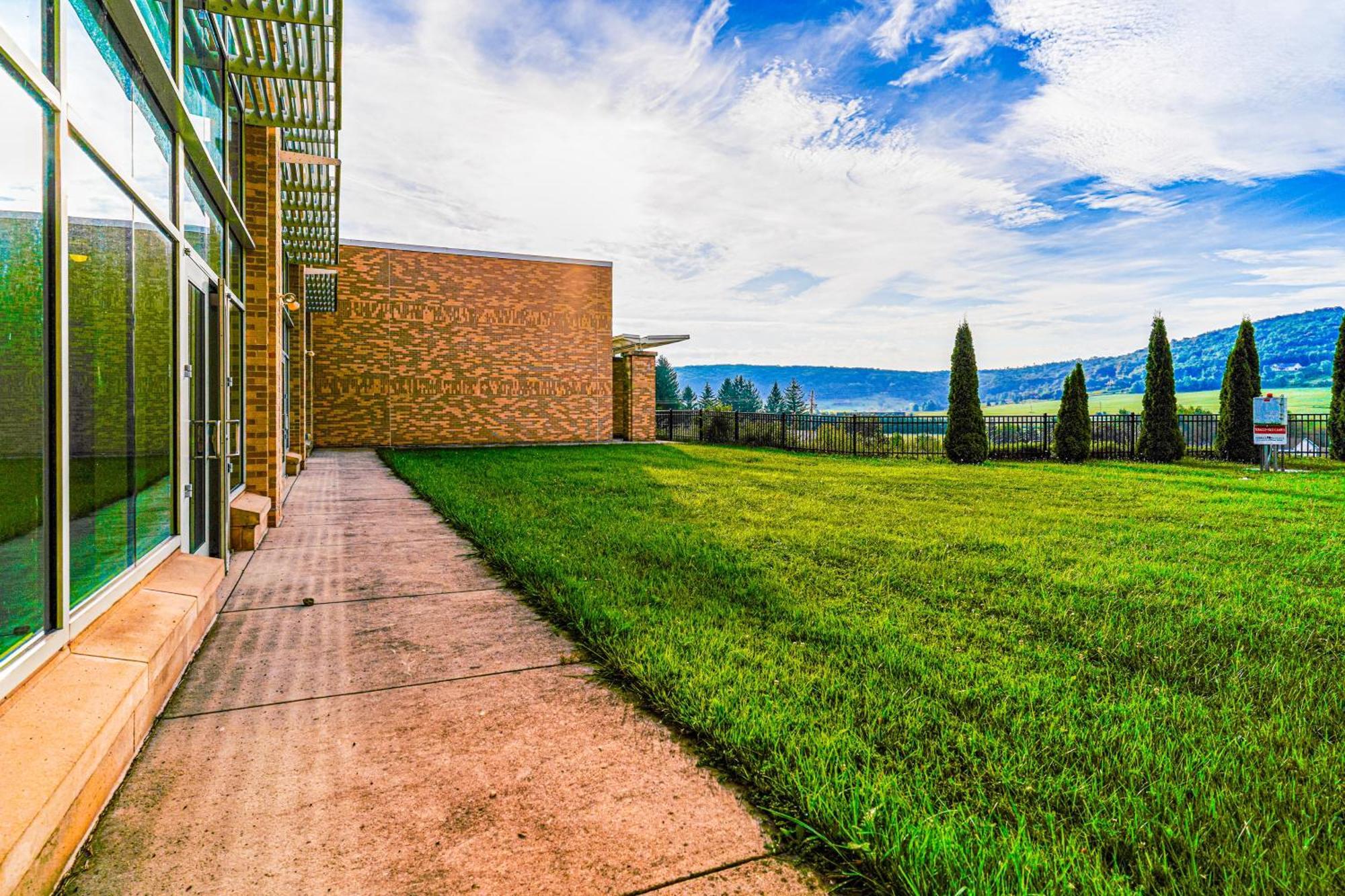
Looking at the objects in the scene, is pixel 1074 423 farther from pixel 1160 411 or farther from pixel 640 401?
pixel 640 401

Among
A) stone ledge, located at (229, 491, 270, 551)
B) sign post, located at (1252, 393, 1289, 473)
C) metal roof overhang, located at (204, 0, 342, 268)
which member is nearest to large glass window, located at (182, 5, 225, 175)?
metal roof overhang, located at (204, 0, 342, 268)

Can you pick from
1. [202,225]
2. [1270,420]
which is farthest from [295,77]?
[1270,420]

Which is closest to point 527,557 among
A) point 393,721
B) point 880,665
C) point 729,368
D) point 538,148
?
point 393,721

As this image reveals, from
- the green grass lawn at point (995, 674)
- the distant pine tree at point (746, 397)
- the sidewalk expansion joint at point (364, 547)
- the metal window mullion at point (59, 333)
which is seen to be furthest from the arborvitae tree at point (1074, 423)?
the distant pine tree at point (746, 397)

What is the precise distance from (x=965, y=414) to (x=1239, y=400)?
6796 mm

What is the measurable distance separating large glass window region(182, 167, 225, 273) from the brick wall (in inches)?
596

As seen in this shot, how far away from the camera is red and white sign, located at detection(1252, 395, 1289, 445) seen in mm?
13430

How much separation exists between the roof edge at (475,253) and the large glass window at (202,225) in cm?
1559

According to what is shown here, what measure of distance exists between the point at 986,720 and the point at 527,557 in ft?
11.6

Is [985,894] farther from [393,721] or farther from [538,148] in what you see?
[538,148]

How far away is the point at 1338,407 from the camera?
1593 cm

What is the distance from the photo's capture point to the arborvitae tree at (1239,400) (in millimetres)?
16516

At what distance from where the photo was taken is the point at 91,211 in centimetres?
263

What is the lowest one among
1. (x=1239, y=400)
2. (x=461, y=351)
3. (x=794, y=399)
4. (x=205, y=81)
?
(x=1239, y=400)
